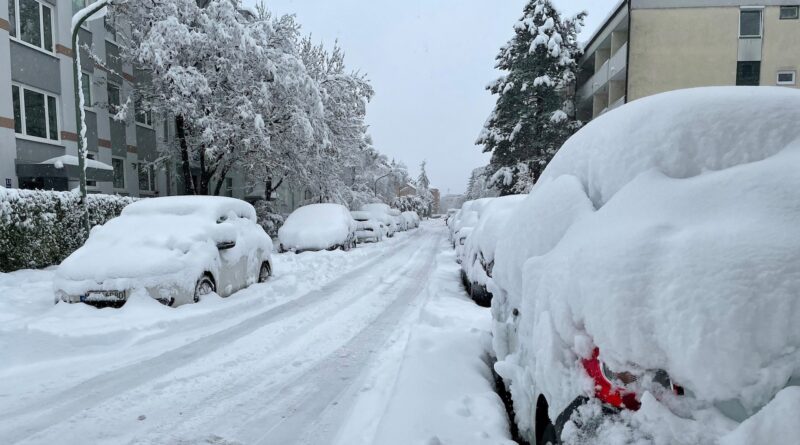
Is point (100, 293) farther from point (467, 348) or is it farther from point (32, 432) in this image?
point (467, 348)

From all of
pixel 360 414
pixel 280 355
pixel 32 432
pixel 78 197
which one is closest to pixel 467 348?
pixel 360 414

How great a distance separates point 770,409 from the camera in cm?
137

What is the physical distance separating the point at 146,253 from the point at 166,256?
278 millimetres

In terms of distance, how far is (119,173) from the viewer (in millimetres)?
19922

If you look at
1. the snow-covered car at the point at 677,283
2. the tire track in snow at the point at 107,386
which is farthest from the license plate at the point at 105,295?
the snow-covered car at the point at 677,283

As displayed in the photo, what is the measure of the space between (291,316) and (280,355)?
169 centimetres

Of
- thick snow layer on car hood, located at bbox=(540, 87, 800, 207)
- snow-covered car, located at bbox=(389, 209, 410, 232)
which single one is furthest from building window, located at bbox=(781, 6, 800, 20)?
thick snow layer on car hood, located at bbox=(540, 87, 800, 207)

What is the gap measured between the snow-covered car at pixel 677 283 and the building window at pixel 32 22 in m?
18.6

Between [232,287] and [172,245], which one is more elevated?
[172,245]

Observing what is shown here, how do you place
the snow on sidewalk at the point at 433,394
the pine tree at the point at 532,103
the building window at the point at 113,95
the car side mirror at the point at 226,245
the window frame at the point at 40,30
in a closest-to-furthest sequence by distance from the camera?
1. the snow on sidewalk at the point at 433,394
2. the car side mirror at the point at 226,245
3. the window frame at the point at 40,30
4. the building window at the point at 113,95
5. the pine tree at the point at 532,103

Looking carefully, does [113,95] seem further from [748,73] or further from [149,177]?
[748,73]

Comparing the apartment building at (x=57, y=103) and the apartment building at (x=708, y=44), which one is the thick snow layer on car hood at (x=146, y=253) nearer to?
the apartment building at (x=57, y=103)

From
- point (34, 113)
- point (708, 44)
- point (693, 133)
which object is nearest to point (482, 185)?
point (708, 44)

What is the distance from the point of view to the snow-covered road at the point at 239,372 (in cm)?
328
